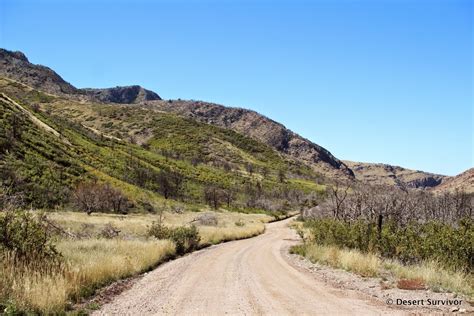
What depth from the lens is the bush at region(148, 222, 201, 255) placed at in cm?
2544

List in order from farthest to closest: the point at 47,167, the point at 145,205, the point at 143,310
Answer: the point at 145,205 → the point at 47,167 → the point at 143,310

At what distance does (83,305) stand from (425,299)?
29.6 feet

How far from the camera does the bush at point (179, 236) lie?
25.4 metres

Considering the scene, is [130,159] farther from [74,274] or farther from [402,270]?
[74,274]

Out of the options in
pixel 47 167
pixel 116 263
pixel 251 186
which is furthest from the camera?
pixel 251 186

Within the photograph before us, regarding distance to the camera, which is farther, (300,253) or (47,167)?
(47,167)

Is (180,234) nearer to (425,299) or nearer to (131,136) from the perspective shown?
(425,299)

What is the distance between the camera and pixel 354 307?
34.9 ft

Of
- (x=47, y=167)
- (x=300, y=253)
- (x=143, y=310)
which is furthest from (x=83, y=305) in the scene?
(x=47, y=167)

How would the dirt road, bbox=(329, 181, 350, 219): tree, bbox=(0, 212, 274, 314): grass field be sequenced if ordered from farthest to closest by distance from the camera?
bbox=(329, 181, 350, 219): tree → the dirt road → bbox=(0, 212, 274, 314): grass field

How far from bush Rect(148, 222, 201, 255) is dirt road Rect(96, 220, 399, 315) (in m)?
6.92

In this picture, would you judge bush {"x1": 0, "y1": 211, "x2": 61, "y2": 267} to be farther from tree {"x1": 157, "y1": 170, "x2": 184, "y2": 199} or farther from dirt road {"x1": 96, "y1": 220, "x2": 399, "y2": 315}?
tree {"x1": 157, "y1": 170, "x2": 184, "y2": 199}

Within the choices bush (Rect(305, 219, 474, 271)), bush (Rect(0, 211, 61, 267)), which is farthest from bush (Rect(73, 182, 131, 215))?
bush (Rect(0, 211, 61, 267))

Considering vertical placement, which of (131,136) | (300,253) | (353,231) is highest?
(131,136)
